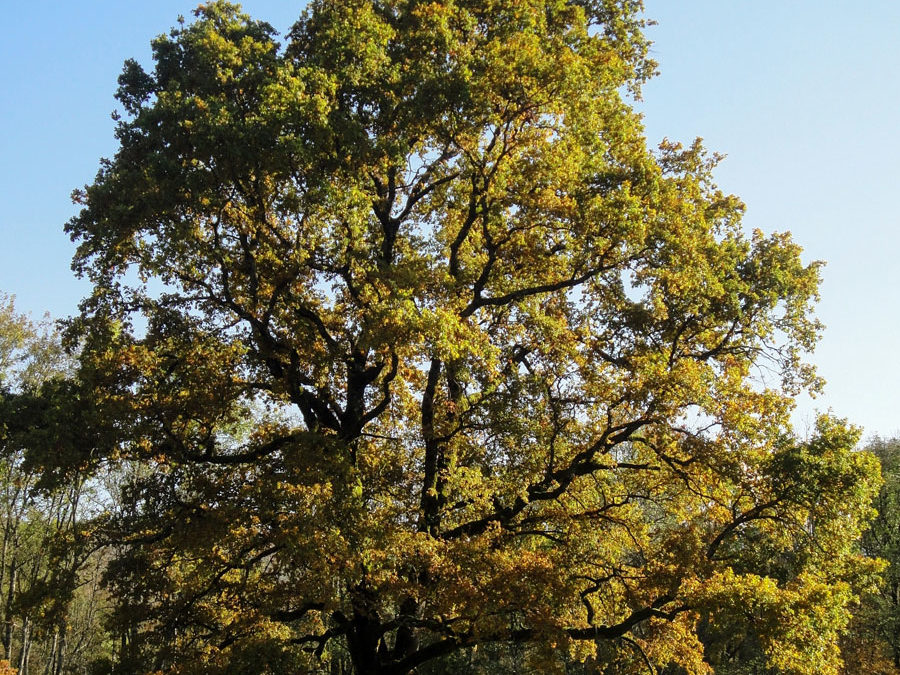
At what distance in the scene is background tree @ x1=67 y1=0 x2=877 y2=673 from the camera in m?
9.84

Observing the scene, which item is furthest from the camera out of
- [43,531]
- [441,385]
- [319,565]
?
[43,531]

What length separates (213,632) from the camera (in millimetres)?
11281

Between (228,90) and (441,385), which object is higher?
(228,90)

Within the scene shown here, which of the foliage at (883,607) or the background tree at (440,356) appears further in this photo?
the foliage at (883,607)

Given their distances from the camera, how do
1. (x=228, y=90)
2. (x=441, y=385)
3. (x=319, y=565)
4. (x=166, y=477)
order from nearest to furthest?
(x=319, y=565)
(x=228, y=90)
(x=166, y=477)
(x=441, y=385)

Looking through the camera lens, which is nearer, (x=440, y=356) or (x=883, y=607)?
(x=440, y=356)

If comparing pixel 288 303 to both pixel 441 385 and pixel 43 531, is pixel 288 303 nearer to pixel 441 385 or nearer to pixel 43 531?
pixel 441 385

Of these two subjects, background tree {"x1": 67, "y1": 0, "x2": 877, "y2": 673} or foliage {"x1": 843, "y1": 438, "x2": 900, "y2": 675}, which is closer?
background tree {"x1": 67, "y1": 0, "x2": 877, "y2": 673}

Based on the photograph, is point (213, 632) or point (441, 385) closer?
point (213, 632)

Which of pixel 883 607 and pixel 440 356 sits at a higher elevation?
pixel 440 356

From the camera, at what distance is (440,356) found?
8922mm

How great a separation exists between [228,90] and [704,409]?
9115 millimetres

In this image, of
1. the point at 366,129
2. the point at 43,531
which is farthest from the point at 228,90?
the point at 43,531

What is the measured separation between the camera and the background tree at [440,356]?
9.84m
